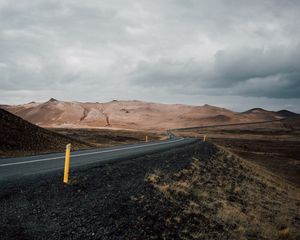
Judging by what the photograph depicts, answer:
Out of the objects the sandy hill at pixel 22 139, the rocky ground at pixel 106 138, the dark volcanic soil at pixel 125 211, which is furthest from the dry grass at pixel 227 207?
the rocky ground at pixel 106 138

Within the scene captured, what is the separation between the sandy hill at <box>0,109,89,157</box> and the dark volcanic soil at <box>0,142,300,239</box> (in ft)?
42.6

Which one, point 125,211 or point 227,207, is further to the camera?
point 227,207

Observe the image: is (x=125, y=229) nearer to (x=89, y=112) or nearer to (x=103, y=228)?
(x=103, y=228)

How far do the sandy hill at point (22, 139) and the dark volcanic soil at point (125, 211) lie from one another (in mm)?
12985

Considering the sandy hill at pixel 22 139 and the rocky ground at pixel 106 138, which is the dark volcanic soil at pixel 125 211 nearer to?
the sandy hill at pixel 22 139

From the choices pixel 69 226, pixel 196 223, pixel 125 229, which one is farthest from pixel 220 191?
pixel 69 226

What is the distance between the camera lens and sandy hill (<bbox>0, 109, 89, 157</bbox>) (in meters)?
23.7

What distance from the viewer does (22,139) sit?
1038 inches

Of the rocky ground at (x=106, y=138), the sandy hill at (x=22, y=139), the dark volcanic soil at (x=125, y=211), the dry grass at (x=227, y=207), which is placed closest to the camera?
the dark volcanic soil at (x=125, y=211)

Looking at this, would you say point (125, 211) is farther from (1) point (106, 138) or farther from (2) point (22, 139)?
(1) point (106, 138)

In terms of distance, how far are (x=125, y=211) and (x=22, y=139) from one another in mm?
20776

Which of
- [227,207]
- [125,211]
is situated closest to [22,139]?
[227,207]

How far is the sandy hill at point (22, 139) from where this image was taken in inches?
934

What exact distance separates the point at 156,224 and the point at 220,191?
785 centimetres
